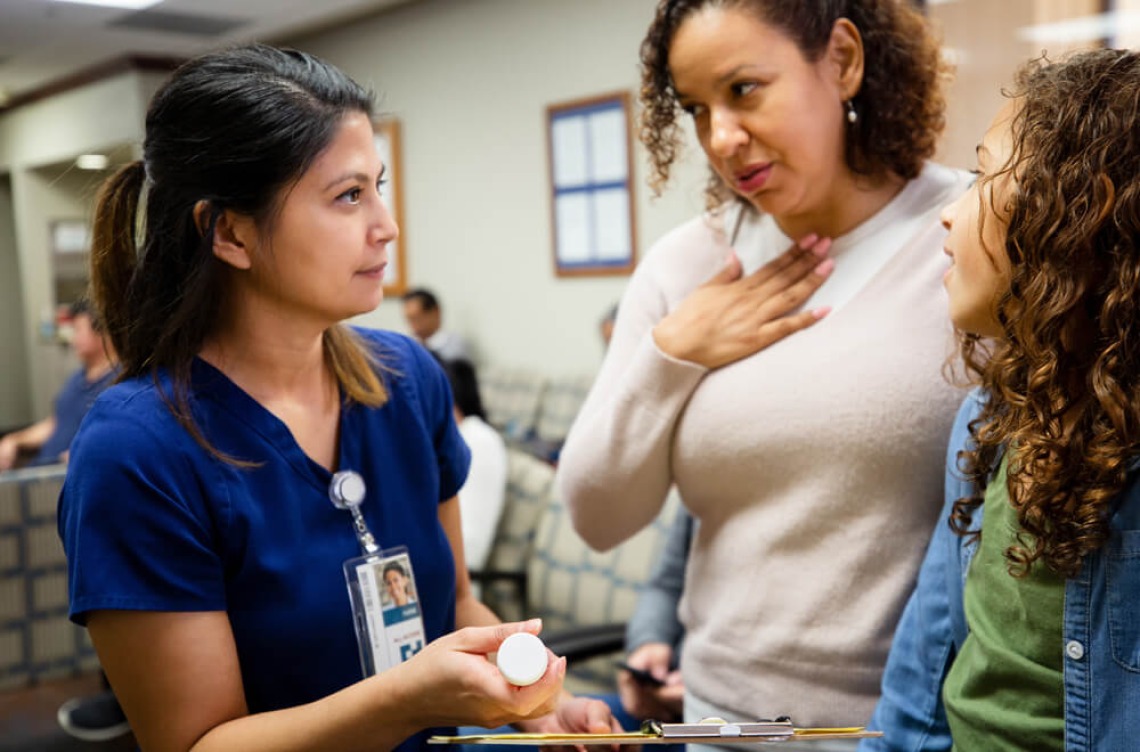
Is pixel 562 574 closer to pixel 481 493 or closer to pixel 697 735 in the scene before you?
pixel 481 493

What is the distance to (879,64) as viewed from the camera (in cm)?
128

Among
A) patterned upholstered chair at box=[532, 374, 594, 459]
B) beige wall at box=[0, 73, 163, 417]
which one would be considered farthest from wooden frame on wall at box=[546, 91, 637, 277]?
beige wall at box=[0, 73, 163, 417]

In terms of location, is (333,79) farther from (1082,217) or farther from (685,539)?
(685,539)

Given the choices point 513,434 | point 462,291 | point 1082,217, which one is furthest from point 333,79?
point 462,291

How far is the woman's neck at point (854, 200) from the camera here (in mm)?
1305

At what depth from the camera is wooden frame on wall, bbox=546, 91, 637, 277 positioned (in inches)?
226

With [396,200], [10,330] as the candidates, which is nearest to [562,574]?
[396,200]

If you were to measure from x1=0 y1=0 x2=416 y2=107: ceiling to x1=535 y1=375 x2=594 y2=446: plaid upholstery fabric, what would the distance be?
274cm

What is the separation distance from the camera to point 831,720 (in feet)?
4.03

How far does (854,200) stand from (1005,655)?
0.59m

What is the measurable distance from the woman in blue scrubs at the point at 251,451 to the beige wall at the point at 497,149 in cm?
447

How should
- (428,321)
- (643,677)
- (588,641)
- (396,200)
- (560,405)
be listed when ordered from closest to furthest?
(643,677) → (588,641) → (560,405) → (428,321) → (396,200)

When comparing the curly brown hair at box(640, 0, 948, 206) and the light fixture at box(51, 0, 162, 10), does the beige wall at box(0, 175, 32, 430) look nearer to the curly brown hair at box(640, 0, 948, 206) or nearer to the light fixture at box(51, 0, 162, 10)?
the light fixture at box(51, 0, 162, 10)

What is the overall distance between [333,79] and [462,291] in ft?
19.2
